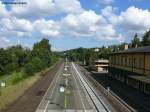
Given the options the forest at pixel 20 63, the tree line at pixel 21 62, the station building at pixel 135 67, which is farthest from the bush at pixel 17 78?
the station building at pixel 135 67

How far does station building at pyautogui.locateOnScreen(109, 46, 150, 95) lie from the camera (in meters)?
54.8

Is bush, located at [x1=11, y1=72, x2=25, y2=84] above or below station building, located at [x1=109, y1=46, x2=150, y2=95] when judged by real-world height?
below

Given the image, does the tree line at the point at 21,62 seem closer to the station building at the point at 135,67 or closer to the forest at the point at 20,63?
the forest at the point at 20,63

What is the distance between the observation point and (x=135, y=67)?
6450cm

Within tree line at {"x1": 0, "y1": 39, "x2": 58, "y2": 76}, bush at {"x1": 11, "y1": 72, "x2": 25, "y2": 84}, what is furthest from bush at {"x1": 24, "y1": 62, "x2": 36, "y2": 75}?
bush at {"x1": 11, "y1": 72, "x2": 25, "y2": 84}

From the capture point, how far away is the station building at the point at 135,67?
5484 cm

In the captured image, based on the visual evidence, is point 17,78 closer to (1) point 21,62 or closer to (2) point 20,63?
(2) point 20,63

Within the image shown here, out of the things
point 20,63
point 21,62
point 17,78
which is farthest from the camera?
point 21,62

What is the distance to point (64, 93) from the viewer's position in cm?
5862

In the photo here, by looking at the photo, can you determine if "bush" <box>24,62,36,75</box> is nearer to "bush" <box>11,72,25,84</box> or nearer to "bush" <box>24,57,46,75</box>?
"bush" <box>24,57,46,75</box>

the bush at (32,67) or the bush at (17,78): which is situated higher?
the bush at (32,67)

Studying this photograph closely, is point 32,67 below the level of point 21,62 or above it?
below

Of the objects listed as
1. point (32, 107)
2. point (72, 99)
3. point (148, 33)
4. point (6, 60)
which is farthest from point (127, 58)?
point (148, 33)

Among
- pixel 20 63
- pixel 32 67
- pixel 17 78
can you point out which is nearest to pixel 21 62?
pixel 20 63
